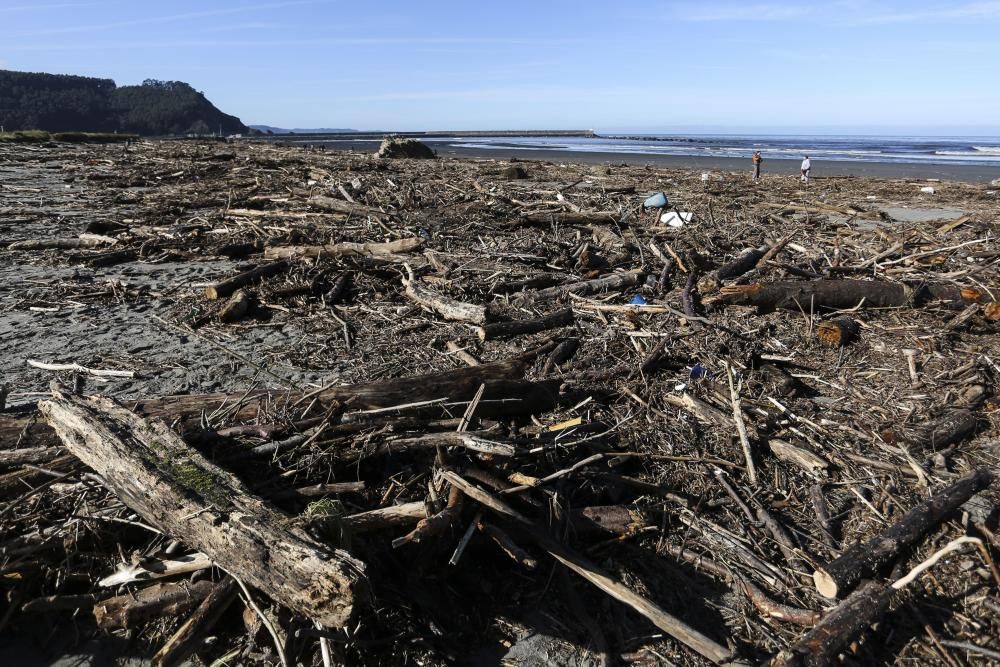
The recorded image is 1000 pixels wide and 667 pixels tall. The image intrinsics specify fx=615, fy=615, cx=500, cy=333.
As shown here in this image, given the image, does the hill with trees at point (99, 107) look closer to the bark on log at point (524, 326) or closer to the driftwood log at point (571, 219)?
the driftwood log at point (571, 219)

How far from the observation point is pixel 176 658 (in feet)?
8.44

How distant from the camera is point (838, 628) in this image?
2756 millimetres

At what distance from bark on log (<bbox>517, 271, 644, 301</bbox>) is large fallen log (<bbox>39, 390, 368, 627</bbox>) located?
4.18 m

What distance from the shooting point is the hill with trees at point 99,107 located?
79688mm

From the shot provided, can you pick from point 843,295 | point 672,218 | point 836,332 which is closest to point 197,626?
point 836,332

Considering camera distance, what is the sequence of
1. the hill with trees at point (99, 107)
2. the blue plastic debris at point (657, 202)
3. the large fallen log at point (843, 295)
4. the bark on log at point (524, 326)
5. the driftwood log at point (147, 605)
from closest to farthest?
1. the driftwood log at point (147, 605)
2. the bark on log at point (524, 326)
3. the large fallen log at point (843, 295)
4. the blue plastic debris at point (657, 202)
5. the hill with trees at point (99, 107)

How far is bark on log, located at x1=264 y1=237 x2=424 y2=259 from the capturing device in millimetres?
7957

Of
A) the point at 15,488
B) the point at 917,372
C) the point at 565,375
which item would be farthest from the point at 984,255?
the point at 15,488

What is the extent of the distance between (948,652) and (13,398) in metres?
6.02

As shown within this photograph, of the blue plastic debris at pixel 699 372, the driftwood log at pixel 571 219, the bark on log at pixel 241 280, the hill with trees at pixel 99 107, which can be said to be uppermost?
the hill with trees at pixel 99 107

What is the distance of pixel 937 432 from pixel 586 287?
3.56 m

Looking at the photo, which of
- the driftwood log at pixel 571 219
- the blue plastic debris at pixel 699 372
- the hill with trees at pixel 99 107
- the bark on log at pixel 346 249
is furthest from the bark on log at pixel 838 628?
the hill with trees at pixel 99 107

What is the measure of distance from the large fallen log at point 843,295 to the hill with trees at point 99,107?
92505mm

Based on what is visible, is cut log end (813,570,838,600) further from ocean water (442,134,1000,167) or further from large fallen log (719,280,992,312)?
ocean water (442,134,1000,167)
